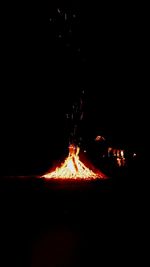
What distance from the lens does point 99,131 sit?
10367 mm

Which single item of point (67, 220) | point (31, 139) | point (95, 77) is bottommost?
point (67, 220)

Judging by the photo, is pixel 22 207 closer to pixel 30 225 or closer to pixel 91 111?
pixel 30 225

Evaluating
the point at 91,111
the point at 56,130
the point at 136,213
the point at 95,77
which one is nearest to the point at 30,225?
the point at 136,213

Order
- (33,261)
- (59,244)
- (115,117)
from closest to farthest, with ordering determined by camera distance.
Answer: (33,261) < (59,244) < (115,117)

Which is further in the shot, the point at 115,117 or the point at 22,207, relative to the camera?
the point at 115,117

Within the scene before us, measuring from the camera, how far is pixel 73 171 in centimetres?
696

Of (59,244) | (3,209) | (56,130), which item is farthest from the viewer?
(56,130)

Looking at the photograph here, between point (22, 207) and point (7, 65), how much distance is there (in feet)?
19.3

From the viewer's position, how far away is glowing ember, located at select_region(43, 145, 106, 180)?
21.8 feet

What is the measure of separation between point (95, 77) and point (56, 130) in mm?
2295

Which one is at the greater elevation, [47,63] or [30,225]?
[47,63]

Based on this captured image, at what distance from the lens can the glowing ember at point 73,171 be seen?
6.65 m

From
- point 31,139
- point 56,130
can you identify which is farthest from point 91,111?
point 31,139

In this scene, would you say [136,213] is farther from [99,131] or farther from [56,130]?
[56,130]
